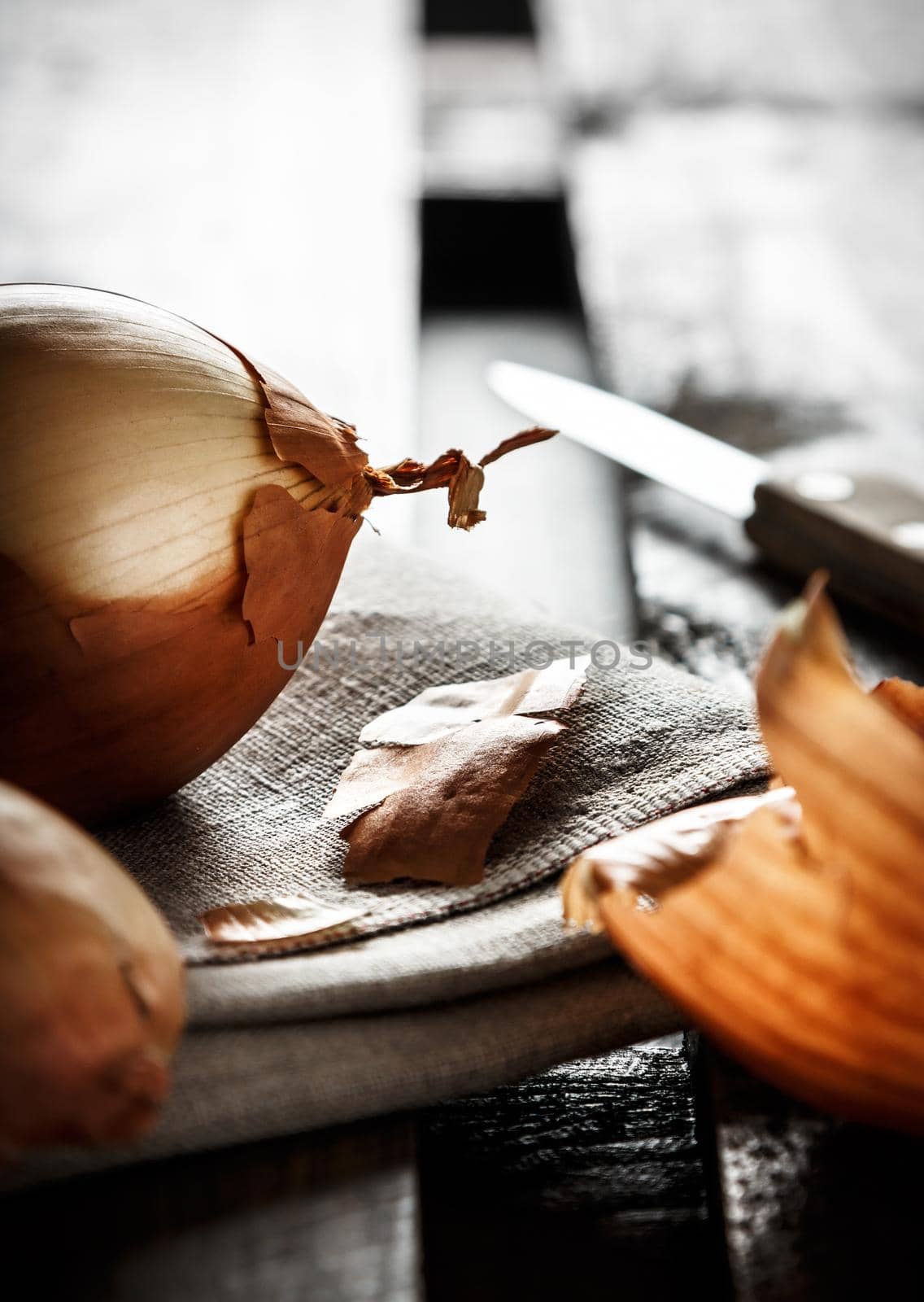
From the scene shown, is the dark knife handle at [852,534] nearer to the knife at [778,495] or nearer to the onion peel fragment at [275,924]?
the knife at [778,495]

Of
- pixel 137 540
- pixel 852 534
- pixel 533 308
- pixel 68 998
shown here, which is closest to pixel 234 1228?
pixel 68 998

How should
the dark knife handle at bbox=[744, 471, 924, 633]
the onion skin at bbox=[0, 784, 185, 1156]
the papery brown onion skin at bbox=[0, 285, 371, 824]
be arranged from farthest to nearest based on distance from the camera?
the dark knife handle at bbox=[744, 471, 924, 633]
the papery brown onion skin at bbox=[0, 285, 371, 824]
the onion skin at bbox=[0, 784, 185, 1156]

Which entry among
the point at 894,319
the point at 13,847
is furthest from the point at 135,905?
the point at 894,319

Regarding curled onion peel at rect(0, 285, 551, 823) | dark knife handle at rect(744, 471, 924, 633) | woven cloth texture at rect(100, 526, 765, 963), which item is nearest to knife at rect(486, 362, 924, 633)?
dark knife handle at rect(744, 471, 924, 633)

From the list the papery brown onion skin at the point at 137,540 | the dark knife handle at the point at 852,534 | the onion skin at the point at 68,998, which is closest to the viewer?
the onion skin at the point at 68,998

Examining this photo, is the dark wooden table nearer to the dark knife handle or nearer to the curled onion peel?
the dark knife handle

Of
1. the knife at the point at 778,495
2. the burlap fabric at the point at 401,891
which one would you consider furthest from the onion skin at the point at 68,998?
the knife at the point at 778,495
